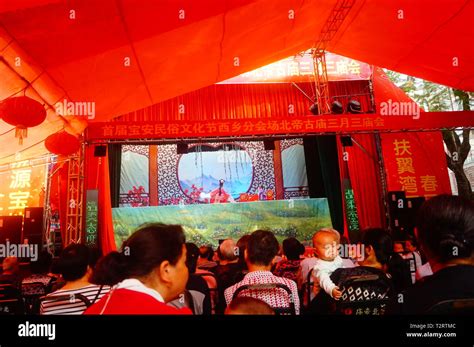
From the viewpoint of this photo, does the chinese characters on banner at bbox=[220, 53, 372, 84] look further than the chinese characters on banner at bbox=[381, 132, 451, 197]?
Yes

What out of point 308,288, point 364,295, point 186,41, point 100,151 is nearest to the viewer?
point 364,295

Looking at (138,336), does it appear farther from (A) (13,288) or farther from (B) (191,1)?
(B) (191,1)

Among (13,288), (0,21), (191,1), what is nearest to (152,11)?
(191,1)

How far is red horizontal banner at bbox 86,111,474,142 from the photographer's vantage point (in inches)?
202

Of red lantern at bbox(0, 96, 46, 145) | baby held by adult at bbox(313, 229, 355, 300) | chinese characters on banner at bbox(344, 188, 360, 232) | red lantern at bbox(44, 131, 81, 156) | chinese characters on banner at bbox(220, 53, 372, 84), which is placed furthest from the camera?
chinese characters on banner at bbox(220, 53, 372, 84)

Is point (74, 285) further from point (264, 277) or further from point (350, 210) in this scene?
point (350, 210)

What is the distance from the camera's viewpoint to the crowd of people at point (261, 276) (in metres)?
0.97

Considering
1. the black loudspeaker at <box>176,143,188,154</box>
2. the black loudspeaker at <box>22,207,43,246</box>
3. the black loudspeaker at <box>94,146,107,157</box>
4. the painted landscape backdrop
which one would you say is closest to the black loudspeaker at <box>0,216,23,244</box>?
the black loudspeaker at <box>22,207,43,246</box>

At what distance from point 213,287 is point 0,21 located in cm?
244

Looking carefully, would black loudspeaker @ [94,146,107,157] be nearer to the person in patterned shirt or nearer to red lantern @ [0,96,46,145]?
red lantern @ [0,96,46,145]

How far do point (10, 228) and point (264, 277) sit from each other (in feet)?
15.9

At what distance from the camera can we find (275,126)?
540 centimetres

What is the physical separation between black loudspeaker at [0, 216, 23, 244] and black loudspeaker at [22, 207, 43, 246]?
0.52ft

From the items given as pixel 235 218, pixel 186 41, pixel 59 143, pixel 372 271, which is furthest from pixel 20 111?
pixel 235 218
